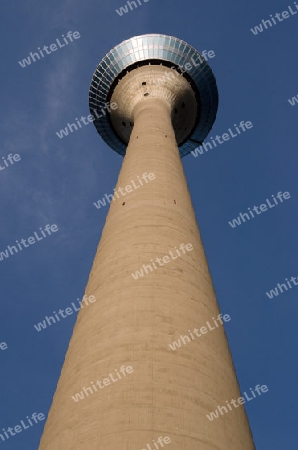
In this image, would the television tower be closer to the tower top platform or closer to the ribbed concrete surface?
the ribbed concrete surface

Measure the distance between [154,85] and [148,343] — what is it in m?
25.7

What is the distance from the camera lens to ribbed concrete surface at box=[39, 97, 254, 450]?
9203 mm

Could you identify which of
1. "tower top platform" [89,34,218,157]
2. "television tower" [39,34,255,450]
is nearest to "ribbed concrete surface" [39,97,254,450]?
"television tower" [39,34,255,450]

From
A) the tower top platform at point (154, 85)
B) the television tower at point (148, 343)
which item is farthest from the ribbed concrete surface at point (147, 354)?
the tower top platform at point (154, 85)

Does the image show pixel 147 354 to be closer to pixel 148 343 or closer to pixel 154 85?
pixel 148 343

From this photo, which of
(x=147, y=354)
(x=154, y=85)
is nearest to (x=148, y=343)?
(x=147, y=354)

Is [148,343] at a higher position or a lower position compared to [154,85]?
lower

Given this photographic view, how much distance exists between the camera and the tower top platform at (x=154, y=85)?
34.1 m

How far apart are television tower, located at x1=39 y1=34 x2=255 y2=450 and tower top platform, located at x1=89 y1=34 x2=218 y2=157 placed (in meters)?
13.3

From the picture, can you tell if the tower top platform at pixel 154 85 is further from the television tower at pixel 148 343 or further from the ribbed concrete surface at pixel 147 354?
→ the ribbed concrete surface at pixel 147 354

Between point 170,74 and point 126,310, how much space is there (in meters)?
27.0

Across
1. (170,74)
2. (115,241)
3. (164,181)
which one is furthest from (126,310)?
(170,74)

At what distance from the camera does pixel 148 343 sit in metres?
10.9

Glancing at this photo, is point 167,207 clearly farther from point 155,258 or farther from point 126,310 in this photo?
point 126,310
